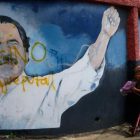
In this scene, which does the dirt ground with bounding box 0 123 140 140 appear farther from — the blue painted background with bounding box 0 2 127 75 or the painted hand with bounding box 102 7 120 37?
the painted hand with bounding box 102 7 120 37

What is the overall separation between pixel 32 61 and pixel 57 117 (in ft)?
3.92

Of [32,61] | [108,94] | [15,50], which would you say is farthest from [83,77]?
[15,50]

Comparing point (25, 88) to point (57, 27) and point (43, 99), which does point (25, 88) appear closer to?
point (43, 99)

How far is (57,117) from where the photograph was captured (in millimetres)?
5023

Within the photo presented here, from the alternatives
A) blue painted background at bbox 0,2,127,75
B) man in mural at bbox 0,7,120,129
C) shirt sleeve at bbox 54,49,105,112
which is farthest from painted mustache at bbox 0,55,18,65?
shirt sleeve at bbox 54,49,105,112

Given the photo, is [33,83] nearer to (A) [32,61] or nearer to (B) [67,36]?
(A) [32,61]

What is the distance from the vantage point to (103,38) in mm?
5227

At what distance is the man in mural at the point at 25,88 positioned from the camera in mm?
4852

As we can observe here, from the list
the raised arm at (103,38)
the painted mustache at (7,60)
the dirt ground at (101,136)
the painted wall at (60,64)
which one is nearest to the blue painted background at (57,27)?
the painted wall at (60,64)

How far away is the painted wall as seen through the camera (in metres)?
4.84

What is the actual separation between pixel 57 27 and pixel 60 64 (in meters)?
0.71

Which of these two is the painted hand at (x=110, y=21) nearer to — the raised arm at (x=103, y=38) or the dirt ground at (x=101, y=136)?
the raised arm at (x=103, y=38)

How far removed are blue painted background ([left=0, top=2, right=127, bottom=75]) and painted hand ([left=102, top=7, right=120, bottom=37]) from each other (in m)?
0.11

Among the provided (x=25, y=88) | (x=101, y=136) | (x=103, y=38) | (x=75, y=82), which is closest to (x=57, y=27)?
(x=103, y=38)
